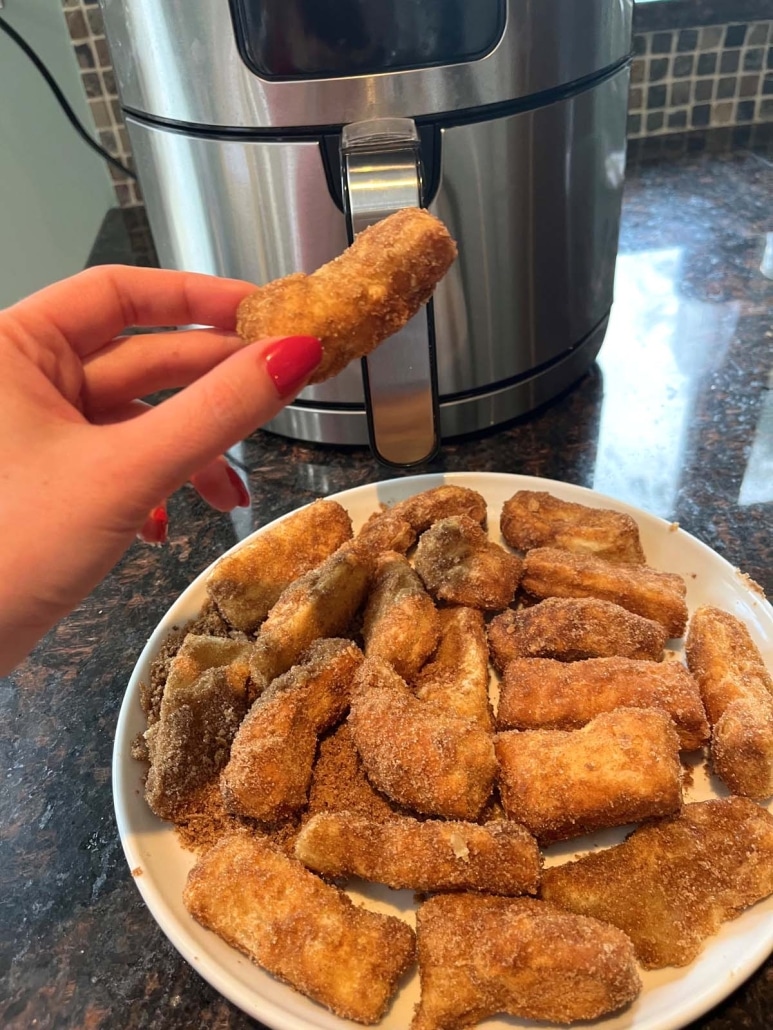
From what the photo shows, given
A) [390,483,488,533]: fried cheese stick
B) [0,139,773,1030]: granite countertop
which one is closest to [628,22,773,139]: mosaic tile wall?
[0,139,773,1030]: granite countertop

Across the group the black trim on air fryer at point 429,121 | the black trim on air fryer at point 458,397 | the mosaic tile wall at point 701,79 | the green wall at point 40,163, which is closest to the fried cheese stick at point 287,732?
the black trim on air fryer at point 458,397

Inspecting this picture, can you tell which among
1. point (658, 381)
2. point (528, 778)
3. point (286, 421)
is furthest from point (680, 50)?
point (528, 778)

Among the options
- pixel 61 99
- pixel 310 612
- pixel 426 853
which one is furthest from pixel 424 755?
pixel 61 99

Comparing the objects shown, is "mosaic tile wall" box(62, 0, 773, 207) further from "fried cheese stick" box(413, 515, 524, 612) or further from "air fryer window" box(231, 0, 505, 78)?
"fried cheese stick" box(413, 515, 524, 612)

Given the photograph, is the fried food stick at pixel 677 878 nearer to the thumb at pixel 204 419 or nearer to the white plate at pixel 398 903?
the white plate at pixel 398 903

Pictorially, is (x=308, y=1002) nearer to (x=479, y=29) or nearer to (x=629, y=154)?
(x=479, y=29)
